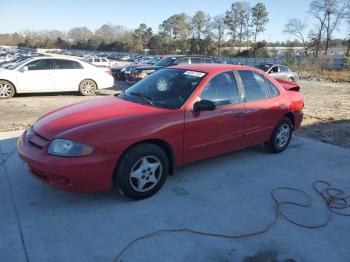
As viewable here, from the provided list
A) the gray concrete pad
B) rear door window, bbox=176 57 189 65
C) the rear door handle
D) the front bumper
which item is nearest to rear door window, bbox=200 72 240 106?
the rear door handle

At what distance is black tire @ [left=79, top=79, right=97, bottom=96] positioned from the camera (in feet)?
41.0

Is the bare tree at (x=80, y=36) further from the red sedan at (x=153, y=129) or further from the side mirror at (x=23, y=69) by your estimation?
the red sedan at (x=153, y=129)

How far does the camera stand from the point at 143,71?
14.8 m

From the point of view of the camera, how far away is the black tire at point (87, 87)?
12500 mm

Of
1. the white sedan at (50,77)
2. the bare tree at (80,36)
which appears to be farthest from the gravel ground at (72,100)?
the bare tree at (80,36)

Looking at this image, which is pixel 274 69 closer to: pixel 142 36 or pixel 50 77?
pixel 50 77

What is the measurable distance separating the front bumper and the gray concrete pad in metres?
0.32

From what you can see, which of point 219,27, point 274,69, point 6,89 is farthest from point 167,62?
point 219,27

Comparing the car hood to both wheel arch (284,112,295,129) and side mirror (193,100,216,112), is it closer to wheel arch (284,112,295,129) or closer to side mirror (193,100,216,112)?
side mirror (193,100,216,112)

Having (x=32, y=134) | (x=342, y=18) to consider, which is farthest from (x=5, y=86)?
(x=342, y=18)

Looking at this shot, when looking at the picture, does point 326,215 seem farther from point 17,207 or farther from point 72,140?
point 17,207

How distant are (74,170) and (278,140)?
3708 millimetres

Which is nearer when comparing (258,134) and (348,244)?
(348,244)

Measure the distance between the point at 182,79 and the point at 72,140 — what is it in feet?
6.22
